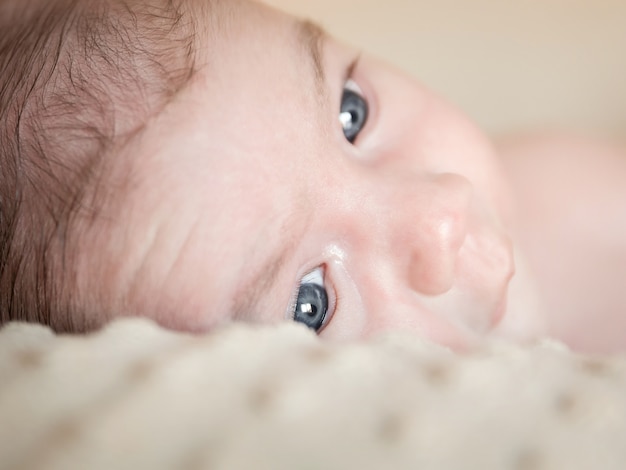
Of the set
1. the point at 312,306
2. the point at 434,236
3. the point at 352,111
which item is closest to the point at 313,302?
the point at 312,306

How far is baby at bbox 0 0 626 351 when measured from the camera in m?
0.60

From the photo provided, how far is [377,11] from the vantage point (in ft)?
4.98

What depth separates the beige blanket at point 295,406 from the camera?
355 mm

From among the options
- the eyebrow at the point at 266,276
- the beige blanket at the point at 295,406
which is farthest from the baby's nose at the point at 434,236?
the beige blanket at the point at 295,406

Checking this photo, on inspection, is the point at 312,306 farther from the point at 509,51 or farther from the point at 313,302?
the point at 509,51

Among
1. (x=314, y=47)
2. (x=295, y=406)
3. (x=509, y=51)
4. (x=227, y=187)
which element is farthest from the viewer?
(x=509, y=51)

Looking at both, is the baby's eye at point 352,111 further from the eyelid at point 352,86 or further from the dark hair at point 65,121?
the dark hair at point 65,121

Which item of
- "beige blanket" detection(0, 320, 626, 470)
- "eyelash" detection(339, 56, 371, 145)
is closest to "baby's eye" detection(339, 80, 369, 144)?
"eyelash" detection(339, 56, 371, 145)

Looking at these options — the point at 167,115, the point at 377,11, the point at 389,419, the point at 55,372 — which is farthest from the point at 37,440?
the point at 377,11

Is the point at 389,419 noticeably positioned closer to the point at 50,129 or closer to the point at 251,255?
the point at 251,255

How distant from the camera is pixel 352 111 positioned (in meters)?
0.82

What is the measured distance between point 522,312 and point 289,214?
320mm

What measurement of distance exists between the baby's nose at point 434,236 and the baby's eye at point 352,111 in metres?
0.14

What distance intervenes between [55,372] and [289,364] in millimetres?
137
